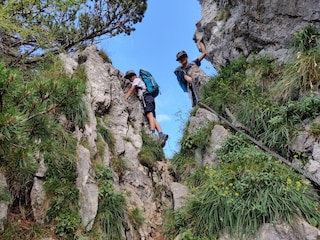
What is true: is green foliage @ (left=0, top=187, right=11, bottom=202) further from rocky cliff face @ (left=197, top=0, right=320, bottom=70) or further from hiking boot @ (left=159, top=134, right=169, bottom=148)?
rocky cliff face @ (left=197, top=0, right=320, bottom=70)

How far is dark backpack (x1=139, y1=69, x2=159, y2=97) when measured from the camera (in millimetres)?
8727

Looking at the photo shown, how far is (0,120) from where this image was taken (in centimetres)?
264

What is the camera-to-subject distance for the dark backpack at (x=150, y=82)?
873cm

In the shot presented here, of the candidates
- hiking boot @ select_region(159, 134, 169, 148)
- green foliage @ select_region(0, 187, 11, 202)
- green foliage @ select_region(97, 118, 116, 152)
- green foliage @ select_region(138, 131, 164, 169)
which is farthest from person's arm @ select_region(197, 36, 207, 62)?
green foliage @ select_region(0, 187, 11, 202)

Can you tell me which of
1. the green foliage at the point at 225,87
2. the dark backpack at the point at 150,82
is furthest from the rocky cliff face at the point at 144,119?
the dark backpack at the point at 150,82

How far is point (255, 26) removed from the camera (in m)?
8.49

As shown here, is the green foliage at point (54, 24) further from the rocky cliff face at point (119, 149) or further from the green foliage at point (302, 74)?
the green foliage at point (302, 74)

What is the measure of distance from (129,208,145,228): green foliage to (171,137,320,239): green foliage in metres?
0.78

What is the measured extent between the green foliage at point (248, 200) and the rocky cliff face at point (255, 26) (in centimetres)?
368

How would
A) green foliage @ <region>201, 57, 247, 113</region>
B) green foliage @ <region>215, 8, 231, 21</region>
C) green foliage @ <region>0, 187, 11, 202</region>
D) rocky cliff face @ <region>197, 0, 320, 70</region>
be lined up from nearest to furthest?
1. green foliage @ <region>0, 187, 11, 202</region>
2. green foliage @ <region>201, 57, 247, 113</region>
3. rocky cliff face @ <region>197, 0, 320, 70</region>
4. green foliage @ <region>215, 8, 231, 21</region>

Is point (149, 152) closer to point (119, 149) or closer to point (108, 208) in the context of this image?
point (119, 149)

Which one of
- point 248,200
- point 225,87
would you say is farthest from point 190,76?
point 248,200

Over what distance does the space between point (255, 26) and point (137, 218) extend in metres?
5.79

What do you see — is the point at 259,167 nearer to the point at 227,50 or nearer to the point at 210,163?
the point at 210,163
